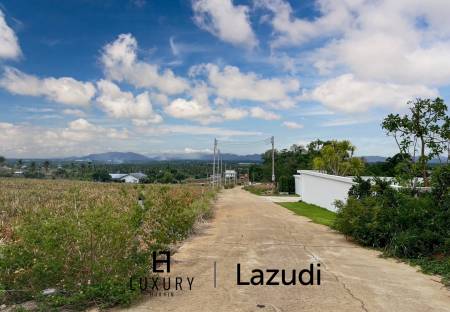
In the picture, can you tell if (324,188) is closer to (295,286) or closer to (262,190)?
(295,286)

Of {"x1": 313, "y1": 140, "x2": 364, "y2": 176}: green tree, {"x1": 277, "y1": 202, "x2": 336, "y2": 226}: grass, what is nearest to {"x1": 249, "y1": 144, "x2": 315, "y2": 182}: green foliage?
{"x1": 313, "y1": 140, "x2": 364, "y2": 176}: green tree

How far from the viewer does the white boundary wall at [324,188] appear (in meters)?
18.2

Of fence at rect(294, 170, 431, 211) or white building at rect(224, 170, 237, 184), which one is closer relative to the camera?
fence at rect(294, 170, 431, 211)

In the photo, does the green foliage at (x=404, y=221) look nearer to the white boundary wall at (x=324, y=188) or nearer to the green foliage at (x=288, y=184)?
the white boundary wall at (x=324, y=188)

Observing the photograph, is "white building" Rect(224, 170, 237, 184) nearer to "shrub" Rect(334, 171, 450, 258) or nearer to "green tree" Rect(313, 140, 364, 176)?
"green tree" Rect(313, 140, 364, 176)

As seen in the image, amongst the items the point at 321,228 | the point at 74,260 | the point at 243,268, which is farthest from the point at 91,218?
the point at 321,228

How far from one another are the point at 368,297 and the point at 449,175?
523 cm

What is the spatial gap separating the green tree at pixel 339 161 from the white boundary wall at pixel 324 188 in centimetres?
229

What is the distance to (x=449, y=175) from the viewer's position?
31.7ft

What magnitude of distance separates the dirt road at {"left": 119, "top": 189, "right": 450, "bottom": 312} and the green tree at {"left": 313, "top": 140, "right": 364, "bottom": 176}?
17601mm

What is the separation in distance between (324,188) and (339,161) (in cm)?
753

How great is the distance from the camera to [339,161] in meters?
28.9

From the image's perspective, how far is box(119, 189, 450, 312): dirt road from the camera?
17.9ft

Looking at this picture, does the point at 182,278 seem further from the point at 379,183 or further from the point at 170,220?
the point at 379,183
